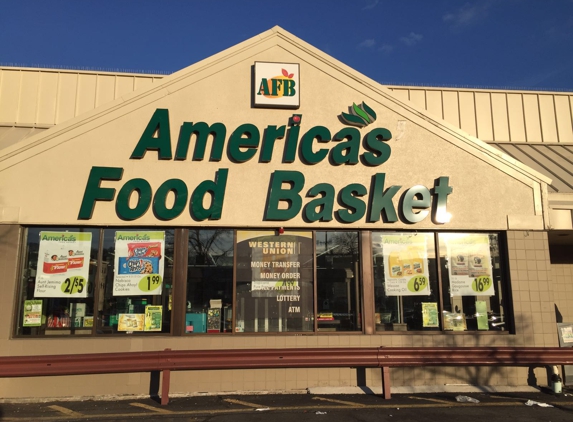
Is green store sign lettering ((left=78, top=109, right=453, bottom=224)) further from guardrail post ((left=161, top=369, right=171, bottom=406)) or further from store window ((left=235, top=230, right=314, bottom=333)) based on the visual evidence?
guardrail post ((left=161, top=369, right=171, bottom=406))

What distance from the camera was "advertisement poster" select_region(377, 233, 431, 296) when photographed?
10508mm

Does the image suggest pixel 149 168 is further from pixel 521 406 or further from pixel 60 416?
pixel 521 406

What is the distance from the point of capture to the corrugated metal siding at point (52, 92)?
13656mm

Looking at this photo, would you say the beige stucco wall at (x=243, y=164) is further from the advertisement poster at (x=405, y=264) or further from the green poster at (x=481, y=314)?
the green poster at (x=481, y=314)

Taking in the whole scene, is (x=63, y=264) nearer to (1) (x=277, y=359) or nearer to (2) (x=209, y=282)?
(2) (x=209, y=282)

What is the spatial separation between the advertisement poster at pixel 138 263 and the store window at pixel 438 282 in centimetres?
465

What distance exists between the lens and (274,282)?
10.3 meters

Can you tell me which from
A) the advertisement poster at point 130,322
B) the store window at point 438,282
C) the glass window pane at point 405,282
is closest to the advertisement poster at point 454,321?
the store window at point 438,282

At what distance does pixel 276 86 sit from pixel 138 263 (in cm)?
485

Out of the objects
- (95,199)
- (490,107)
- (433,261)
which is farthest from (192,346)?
(490,107)

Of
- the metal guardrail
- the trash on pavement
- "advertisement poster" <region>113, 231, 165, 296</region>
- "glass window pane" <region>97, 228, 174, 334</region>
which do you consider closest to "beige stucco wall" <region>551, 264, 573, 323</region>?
the metal guardrail

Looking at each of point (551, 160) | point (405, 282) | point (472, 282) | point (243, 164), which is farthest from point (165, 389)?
point (551, 160)

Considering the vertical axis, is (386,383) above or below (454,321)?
below

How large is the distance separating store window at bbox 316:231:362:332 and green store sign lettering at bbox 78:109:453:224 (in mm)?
506
